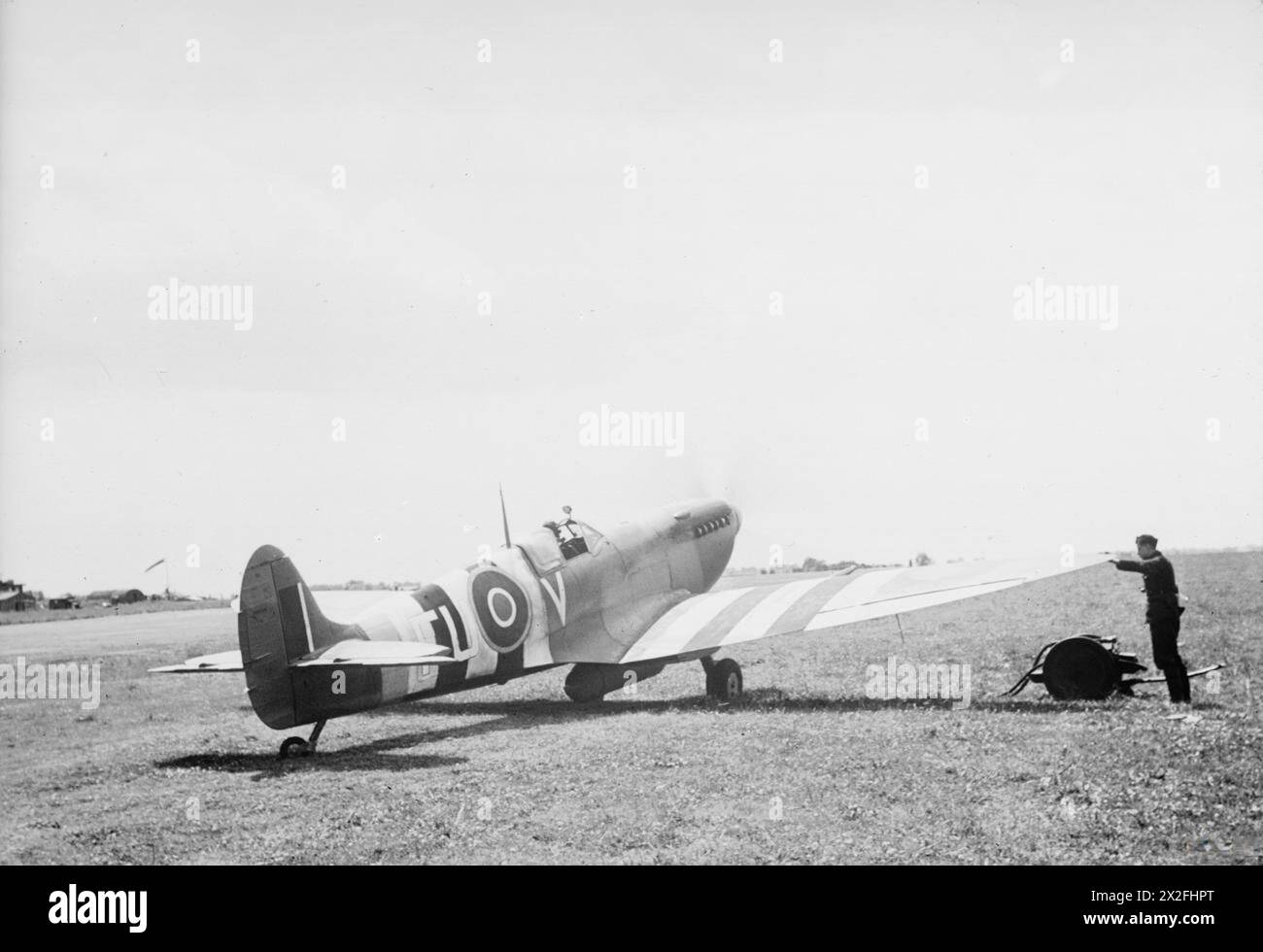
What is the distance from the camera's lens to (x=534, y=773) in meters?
8.99

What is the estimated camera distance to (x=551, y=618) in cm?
1316

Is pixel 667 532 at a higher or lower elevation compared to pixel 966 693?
higher

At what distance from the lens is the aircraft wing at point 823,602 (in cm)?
1257

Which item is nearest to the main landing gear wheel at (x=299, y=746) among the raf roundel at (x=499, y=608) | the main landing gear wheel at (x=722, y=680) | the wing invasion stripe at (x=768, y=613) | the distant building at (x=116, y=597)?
the raf roundel at (x=499, y=608)

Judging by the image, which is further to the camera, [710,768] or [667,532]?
[667,532]

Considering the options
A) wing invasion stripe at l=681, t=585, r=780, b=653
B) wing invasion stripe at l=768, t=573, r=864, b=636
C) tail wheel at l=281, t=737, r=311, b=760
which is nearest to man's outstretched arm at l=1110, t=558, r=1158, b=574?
wing invasion stripe at l=768, t=573, r=864, b=636

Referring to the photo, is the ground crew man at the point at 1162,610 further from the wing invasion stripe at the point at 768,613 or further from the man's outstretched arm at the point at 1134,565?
the wing invasion stripe at the point at 768,613

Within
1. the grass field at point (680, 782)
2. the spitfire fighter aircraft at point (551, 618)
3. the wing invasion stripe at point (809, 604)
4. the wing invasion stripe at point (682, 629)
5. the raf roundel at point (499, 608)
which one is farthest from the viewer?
the wing invasion stripe at point (682, 629)

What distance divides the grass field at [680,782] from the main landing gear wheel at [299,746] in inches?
7.4
